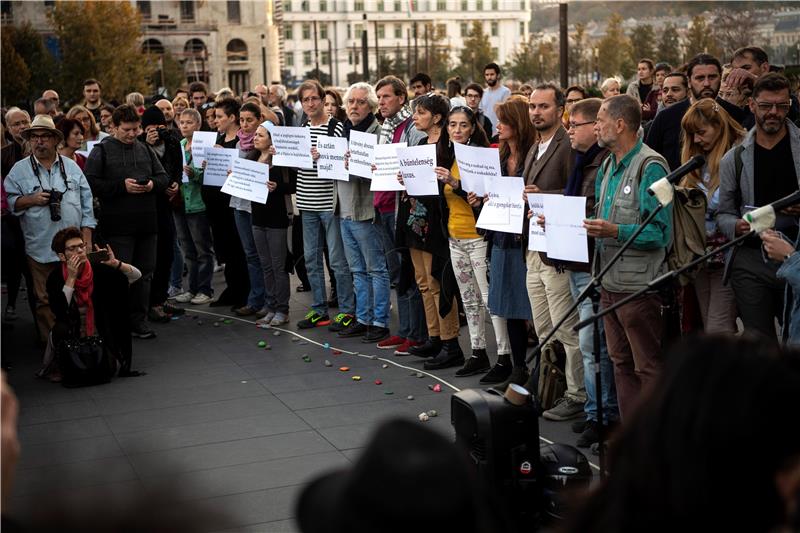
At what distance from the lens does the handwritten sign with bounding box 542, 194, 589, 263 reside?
6969 mm

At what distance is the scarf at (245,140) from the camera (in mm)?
11445

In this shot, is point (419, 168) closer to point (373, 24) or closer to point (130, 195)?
point (130, 195)

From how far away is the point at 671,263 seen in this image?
667 centimetres

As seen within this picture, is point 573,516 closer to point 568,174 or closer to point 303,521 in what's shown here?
point 303,521

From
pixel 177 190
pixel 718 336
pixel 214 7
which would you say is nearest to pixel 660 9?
pixel 214 7

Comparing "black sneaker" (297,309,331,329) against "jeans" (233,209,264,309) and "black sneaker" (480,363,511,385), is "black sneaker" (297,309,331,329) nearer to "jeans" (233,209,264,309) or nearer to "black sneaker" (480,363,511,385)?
"jeans" (233,209,264,309)

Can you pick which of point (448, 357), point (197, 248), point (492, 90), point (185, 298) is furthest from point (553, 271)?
point (492, 90)

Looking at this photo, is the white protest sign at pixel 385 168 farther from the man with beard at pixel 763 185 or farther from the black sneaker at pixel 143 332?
the man with beard at pixel 763 185

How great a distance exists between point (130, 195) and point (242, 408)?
351 cm

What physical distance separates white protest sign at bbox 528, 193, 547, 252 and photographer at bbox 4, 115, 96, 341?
4608mm

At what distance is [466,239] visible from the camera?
887cm

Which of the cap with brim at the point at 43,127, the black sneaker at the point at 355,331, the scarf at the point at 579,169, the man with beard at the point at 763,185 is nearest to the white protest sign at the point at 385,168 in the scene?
the black sneaker at the point at 355,331

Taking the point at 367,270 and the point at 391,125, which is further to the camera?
the point at 367,270

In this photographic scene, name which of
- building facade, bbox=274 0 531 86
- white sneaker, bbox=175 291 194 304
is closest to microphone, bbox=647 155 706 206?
white sneaker, bbox=175 291 194 304
